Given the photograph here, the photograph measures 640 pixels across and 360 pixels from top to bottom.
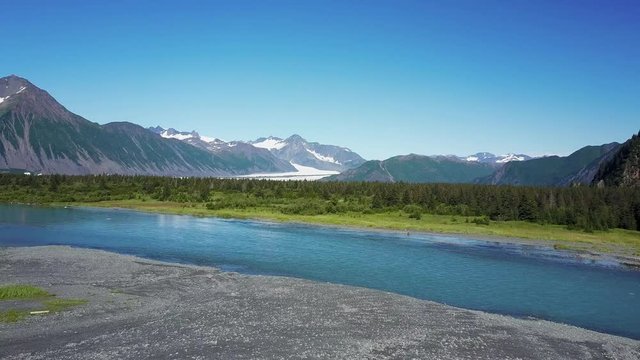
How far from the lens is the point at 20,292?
113 ft

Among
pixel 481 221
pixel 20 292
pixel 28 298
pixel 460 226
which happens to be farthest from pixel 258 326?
pixel 481 221

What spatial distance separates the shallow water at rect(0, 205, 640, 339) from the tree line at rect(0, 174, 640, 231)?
31.2 meters

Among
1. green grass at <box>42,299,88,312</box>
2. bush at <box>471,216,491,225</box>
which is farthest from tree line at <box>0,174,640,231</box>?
green grass at <box>42,299,88,312</box>

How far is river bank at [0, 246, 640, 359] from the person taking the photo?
25.8 metres

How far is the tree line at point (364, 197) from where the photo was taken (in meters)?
112

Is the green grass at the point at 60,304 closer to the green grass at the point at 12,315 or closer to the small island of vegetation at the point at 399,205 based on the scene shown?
the green grass at the point at 12,315

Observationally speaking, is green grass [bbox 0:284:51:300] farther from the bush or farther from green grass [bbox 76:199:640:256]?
the bush

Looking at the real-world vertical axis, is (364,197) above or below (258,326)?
above

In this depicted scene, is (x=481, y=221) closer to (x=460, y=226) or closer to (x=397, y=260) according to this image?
(x=460, y=226)

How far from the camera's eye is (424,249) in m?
71.5

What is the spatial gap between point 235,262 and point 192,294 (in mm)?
18321

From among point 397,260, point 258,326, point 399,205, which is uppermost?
point 399,205

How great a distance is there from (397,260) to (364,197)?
289 feet

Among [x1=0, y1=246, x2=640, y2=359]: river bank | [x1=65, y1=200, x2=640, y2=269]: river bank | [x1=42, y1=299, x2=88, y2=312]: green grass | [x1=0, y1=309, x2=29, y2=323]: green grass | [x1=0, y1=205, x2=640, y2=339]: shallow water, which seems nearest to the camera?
[x1=0, y1=246, x2=640, y2=359]: river bank
